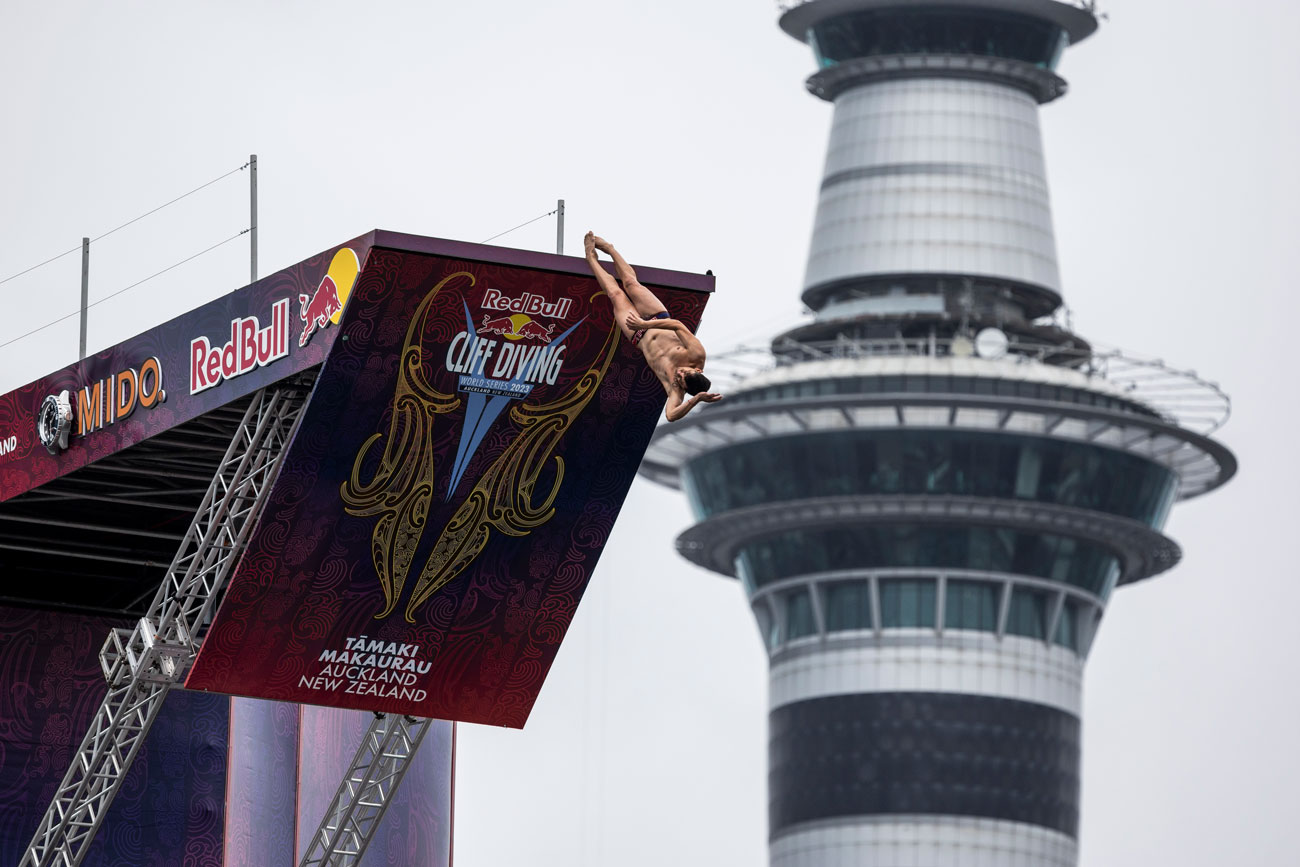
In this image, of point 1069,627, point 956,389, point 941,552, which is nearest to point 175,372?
point 956,389

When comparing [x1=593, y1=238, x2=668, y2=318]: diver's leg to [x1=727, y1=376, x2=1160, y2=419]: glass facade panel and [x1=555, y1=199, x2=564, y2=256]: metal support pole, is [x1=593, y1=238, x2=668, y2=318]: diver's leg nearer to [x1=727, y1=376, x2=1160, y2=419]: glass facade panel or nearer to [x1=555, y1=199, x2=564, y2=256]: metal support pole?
[x1=555, y1=199, x2=564, y2=256]: metal support pole

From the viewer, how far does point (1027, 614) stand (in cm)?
14275

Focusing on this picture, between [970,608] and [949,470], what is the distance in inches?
268

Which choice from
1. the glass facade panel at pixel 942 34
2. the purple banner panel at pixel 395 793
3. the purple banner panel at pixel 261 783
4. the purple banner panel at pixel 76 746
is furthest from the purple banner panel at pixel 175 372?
the glass facade panel at pixel 942 34

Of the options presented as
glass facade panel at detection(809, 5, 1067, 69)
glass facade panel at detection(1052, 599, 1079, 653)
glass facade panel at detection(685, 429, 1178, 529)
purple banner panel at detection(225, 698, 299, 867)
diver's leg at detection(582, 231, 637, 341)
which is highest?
glass facade panel at detection(809, 5, 1067, 69)

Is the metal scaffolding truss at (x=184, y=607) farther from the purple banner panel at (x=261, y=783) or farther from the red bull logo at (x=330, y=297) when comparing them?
the purple banner panel at (x=261, y=783)

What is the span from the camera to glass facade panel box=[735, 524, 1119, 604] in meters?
142

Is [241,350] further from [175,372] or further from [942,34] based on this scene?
[942,34]

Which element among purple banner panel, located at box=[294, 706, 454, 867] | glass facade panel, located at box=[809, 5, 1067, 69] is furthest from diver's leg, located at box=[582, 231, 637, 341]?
glass facade panel, located at box=[809, 5, 1067, 69]

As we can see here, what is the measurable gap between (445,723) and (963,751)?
85.4m

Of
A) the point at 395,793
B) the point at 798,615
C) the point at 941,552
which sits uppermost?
the point at 941,552

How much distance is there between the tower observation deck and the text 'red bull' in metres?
97.0

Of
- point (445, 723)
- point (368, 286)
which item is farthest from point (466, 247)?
point (445, 723)

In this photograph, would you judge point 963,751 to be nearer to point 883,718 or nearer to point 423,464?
point 883,718
